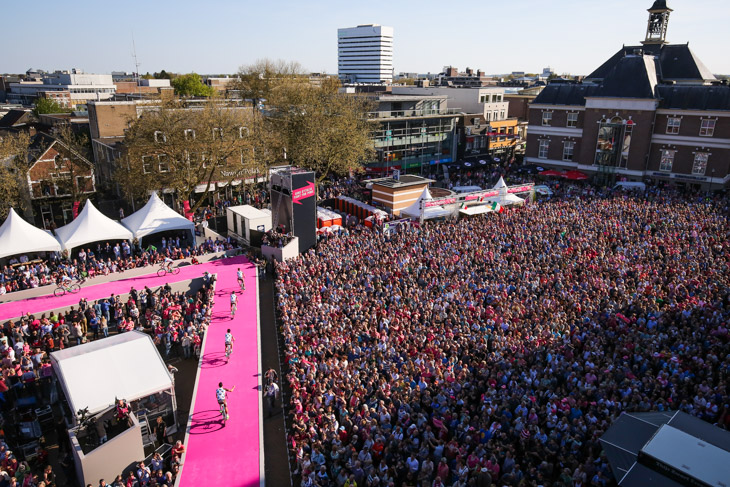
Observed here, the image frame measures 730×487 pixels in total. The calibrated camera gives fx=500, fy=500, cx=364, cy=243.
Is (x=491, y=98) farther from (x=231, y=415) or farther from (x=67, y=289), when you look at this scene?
(x=231, y=415)

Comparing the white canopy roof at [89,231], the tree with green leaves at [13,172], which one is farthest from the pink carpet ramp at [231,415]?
the tree with green leaves at [13,172]

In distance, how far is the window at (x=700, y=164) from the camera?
42622 mm

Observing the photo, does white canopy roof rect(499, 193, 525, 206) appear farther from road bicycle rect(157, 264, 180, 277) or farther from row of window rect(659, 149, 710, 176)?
road bicycle rect(157, 264, 180, 277)

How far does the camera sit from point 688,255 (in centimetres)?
2377

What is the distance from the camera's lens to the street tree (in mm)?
31000

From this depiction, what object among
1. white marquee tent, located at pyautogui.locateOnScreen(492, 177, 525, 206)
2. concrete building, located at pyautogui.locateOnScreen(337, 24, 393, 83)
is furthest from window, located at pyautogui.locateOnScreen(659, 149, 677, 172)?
concrete building, located at pyautogui.locateOnScreen(337, 24, 393, 83)

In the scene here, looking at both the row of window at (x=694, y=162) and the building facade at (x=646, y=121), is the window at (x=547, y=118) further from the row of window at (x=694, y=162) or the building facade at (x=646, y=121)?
the row of window at (x=694, y=162)

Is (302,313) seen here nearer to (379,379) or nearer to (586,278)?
(379,379)

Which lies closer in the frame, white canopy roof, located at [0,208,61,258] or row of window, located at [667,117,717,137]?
white canopy roof, located at [0,208,61,258]

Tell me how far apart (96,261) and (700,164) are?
4652cm

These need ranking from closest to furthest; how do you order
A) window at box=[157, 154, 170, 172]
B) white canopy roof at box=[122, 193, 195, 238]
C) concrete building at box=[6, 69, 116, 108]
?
white canopy roof at box=[122, 193, 195, 238]
window at box=[157, 154, 170, 172]
concrete building at box=[6, 69, 116, 108]

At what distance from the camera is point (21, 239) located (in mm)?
24188

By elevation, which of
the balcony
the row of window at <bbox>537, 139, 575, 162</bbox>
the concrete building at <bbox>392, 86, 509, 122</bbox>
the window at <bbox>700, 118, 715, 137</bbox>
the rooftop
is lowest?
the rooftop

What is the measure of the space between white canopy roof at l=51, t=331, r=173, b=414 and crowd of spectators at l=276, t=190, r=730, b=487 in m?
4.10
